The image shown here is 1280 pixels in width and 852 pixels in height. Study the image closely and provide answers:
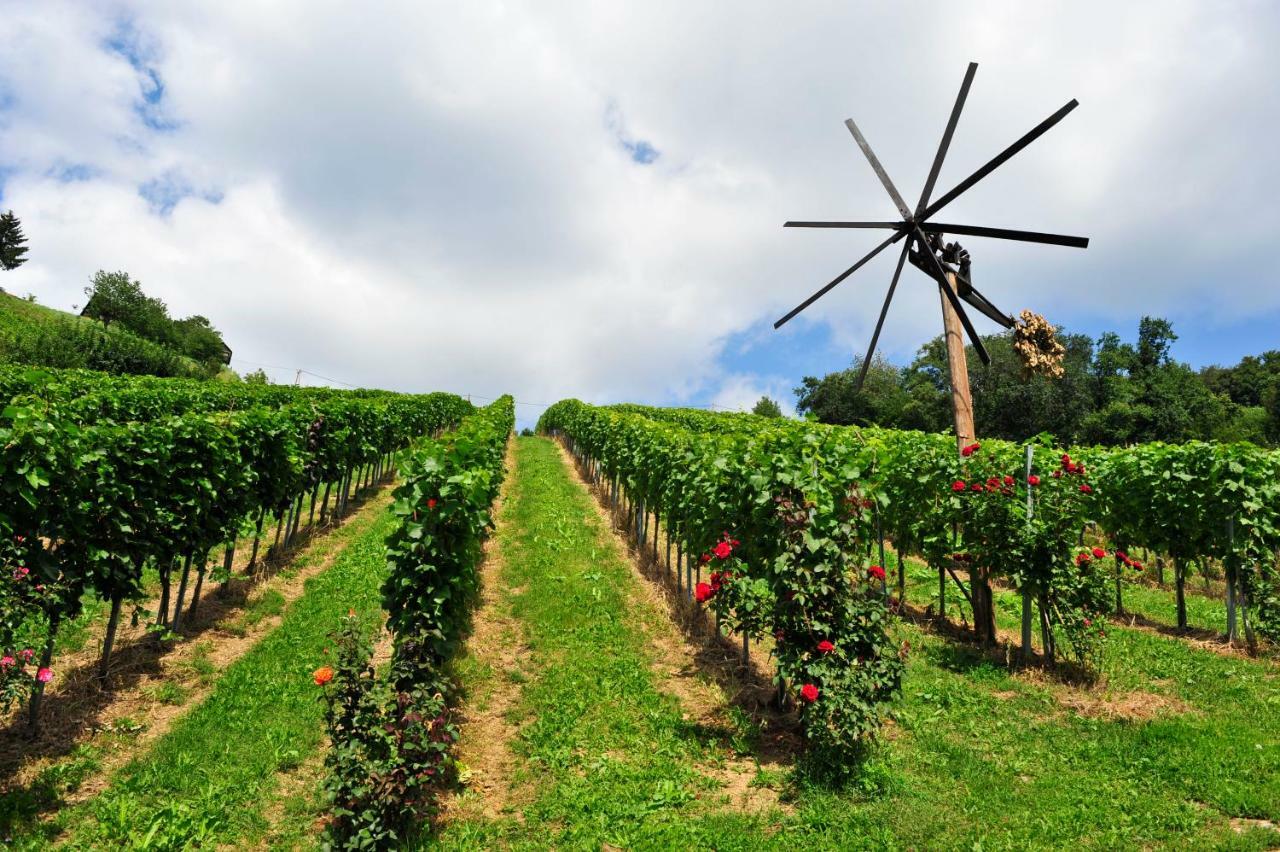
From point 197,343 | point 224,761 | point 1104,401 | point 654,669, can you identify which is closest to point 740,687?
point 654,669

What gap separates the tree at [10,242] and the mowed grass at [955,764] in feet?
386

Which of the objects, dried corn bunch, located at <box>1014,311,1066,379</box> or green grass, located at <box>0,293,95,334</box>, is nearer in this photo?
dried corn bunch, located at <box>1014,311,1066,379</box>

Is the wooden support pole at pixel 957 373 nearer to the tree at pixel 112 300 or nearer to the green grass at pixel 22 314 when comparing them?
the green grass at pixel 22 314

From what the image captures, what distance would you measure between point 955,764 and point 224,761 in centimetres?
603

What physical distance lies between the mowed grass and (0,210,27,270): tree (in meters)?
118

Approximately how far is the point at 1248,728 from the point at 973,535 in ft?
9.67

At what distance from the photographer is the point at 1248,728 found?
5.82m

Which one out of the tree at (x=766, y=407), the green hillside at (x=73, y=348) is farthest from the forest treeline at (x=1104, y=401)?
the green hillside at (x=73, y=348)

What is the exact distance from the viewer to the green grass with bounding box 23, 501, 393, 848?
14.9 ft

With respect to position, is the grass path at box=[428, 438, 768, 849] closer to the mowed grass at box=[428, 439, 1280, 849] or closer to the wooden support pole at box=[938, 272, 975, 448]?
the mowed grass at box=[428, 439, 1280, 849]

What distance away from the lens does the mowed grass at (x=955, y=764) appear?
4.46m

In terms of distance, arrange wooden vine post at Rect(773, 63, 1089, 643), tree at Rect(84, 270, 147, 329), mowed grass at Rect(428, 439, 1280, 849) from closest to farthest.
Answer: mowed grass at Rect(428, 439, 1280, 849) → wooden vine post at Rect(773, 63, 1089, 643) → tree at Rect(84, 270, 147, 329)

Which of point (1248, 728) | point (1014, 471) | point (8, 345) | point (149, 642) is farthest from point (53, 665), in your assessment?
point (8, 345)

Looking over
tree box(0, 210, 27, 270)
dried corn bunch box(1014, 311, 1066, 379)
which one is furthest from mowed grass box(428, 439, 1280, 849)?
tree box(0, 210, 27, 270)
